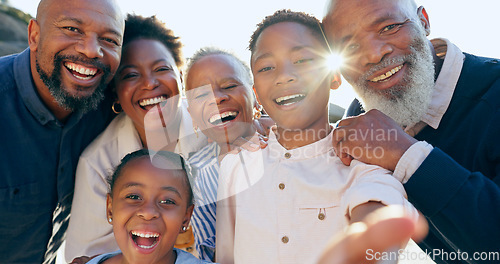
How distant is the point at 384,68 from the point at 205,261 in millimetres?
1492

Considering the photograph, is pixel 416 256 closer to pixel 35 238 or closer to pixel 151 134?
pixel 151 134

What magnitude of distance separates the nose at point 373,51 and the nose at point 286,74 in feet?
1.95

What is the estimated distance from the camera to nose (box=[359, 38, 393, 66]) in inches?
91.2

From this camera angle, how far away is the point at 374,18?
234 centimetres

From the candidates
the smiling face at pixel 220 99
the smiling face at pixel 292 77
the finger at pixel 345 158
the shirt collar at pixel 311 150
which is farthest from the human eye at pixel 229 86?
the finger at pixel 345 158

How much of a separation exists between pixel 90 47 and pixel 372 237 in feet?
7.21

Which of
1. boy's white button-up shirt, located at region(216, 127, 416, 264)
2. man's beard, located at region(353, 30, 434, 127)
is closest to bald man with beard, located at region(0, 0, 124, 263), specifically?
boy's white button-up shirt, located at region(216, 127, 416, 264)

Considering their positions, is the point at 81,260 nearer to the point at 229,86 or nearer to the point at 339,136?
the point at 229,86

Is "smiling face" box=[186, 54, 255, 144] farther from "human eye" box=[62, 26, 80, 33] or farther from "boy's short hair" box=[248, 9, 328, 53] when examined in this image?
"human eye" box=[62, 26, 80, 33]

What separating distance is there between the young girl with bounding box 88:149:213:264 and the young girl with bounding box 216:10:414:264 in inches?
9.2

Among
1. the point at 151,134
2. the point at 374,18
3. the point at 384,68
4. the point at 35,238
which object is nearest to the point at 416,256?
the point at 384,68

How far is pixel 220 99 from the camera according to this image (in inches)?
101

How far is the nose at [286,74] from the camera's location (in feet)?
6.47

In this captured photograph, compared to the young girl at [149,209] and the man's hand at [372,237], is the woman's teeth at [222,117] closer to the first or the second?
the young girl at [149,209]
